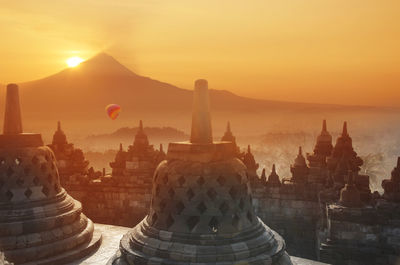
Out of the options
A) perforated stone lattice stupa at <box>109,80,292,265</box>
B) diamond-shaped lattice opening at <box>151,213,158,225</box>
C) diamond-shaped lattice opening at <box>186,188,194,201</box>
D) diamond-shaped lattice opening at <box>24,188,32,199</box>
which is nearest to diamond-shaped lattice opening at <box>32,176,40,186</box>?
diamond-shaped lattice opening at <box>24,188,32,199</box>

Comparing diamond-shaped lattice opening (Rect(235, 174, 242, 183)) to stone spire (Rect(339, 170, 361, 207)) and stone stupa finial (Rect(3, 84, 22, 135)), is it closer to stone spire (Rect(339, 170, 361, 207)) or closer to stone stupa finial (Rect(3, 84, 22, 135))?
stone stupa finial (Rect(3, 84, 22, 135))

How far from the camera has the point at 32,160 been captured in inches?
446

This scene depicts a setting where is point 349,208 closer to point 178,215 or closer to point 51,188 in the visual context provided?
point 178,215

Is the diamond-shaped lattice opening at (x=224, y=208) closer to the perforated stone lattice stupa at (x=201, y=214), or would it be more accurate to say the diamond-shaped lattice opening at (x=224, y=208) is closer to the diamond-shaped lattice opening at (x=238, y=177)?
the perforated stone lattice stupa at (x=201, y=214)

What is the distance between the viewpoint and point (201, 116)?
311 inches

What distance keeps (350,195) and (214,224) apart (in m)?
9.08

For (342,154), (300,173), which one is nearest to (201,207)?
(300,173)

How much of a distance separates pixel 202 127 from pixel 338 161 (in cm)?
1300

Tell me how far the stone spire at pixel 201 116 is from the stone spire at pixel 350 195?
353 inches

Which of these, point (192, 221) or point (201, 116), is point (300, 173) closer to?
point (201, 116)

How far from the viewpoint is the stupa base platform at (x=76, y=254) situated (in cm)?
1056

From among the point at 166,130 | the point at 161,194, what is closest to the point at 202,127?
the point at 161,194

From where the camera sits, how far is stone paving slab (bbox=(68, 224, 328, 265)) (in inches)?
425

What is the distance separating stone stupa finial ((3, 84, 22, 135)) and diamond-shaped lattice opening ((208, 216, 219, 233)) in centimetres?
712
